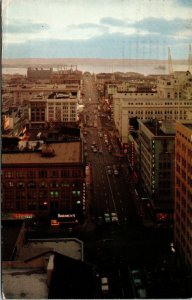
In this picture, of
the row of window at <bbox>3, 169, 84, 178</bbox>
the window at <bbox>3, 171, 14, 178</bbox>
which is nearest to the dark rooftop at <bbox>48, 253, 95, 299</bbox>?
the row of window at <bbox>3, 169, 84, 178</bbox>

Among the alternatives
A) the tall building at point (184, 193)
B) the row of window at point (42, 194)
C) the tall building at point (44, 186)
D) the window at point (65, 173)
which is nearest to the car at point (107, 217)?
the tall building at point (44, 186)

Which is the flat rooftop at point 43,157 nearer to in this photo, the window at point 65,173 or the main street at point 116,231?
the window at point 65,173

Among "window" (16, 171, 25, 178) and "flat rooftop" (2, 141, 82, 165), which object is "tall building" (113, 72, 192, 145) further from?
"window" (16, 171, 25, 178)

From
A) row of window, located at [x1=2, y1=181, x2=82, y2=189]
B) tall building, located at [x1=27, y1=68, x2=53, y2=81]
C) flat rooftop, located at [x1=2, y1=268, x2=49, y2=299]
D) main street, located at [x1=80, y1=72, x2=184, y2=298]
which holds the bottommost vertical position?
main street, located at [x1=80, y1=72, x2=184, y2=298]

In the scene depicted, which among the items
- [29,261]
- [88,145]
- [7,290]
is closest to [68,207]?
[88,145]

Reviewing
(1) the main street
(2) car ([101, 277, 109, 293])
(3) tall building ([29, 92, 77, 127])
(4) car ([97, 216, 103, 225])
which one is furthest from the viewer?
(3) tall building ([29, 92, 77, 127])

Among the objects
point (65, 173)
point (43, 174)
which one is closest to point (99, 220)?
point (65, 173)

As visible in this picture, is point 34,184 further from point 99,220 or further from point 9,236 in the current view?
point 9,236
